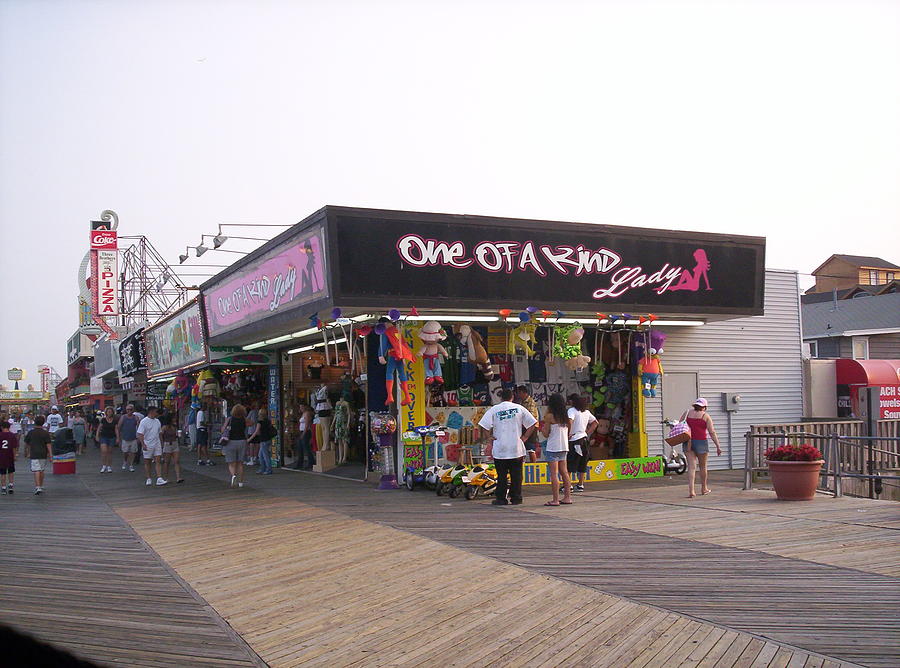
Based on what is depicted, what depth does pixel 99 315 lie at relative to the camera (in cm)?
4269

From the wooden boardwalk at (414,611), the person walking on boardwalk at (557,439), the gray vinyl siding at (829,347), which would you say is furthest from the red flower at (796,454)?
the gray vinyl siding at (829,347)

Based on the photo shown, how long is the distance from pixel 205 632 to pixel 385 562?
2.69 m

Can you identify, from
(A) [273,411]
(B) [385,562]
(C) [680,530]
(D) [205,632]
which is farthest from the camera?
(A) [273,411]

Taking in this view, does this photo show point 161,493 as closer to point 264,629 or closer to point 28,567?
point 28,567

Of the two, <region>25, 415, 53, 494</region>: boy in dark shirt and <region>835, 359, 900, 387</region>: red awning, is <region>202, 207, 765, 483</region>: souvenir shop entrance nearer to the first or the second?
<region>835, 359, 900, 387</region>: red awning

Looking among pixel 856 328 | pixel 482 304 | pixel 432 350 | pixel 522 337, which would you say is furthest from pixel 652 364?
pixel 856 328

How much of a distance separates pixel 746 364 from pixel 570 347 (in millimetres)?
5944

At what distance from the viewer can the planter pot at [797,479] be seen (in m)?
12.4

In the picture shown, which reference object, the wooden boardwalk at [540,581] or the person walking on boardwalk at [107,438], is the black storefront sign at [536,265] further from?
the person walking on boardwalk at [107,438]

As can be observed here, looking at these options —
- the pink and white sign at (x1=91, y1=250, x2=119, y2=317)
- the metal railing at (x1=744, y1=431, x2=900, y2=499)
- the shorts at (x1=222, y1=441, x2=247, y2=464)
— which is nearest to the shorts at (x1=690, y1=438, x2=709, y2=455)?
the metal railing at (x1=744, y1=431, x2=900, y2=499)

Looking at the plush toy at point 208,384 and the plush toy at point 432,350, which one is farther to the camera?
the plush toy at point 208,384

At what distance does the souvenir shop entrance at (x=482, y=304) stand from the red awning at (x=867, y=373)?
429 cm

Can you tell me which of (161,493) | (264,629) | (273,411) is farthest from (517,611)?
(273,411)

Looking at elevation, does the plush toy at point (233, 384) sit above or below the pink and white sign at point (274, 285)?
below
